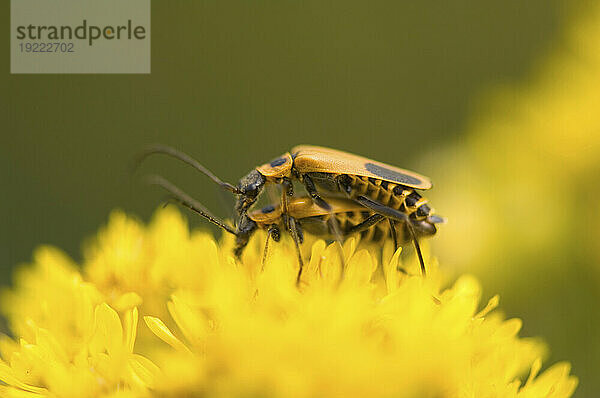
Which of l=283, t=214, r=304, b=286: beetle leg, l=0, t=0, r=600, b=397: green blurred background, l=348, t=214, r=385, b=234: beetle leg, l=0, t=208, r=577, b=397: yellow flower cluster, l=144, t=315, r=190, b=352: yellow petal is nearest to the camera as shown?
l=0, t=208, r=577, b=397: yellow flower cluster

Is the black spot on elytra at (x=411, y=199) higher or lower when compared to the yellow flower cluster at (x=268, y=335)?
higher

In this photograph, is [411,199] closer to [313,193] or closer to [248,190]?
[313,193]

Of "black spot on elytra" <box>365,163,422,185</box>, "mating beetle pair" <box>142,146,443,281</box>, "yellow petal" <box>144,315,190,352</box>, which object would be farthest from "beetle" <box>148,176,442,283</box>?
"yellow petal" <box>144,315,190,352</box>

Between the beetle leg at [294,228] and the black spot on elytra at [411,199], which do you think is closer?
the beetle leg at [294,228]

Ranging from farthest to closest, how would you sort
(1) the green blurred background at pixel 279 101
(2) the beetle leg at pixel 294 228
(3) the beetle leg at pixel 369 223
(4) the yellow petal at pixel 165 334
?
(1) the green blurred background at pixel 279 101
(3) the beetle leg at pixel 369 223
(2) the beetle leg at pixel 294 228
(4) the yellow petal at pixel 165 334

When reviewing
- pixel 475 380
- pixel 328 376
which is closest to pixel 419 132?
pixel 475 380

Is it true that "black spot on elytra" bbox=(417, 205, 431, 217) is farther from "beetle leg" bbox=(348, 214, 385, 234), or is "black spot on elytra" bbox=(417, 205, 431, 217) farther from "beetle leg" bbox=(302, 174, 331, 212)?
"beetle leg" bbox=(302, 174, 331, 212)

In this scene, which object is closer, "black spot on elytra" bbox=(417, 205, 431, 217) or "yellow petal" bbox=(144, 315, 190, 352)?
"yellow petal" bbox=(144, 315, 190, 352)

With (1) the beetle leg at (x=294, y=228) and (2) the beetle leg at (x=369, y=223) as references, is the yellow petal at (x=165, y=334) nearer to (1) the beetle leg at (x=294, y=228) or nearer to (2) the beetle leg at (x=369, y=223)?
(1) the beetle leg at (x=294, y=228)

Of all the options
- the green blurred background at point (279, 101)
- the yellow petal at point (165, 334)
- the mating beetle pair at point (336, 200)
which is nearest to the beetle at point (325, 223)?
the mating beetle pair at point (336, 200)
